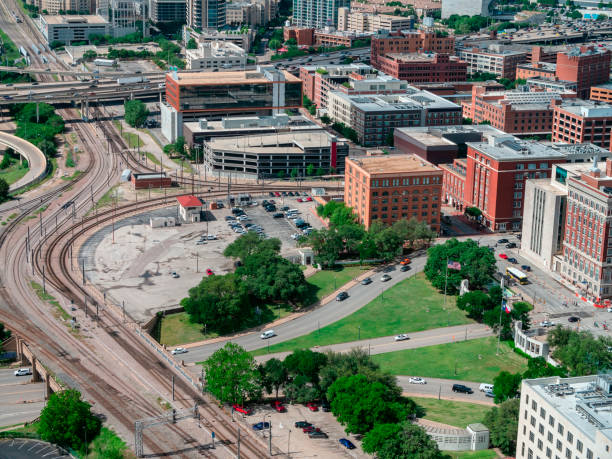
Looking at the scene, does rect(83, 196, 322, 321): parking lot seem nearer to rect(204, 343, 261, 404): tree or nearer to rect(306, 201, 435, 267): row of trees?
rect(306, 201, 435, 267): row of trees

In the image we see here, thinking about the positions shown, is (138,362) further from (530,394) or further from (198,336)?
(530,394)

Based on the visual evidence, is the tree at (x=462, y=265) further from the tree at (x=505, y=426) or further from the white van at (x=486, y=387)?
the tree at (x=505, y=426)

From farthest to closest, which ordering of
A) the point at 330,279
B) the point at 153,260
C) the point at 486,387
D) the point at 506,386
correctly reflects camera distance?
the point at 153,260
the point at 330,279
the point at 486,387
the point at 506,386

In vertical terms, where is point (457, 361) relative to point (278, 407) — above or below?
above

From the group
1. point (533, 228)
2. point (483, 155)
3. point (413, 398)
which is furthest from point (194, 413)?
point (483, 155)

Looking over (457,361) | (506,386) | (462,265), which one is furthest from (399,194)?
(506,386)

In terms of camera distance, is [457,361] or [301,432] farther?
[457,361]

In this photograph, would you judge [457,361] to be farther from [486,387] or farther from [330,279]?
[330,279]

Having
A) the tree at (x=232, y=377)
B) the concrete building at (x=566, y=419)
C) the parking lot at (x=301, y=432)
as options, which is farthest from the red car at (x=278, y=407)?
the concrete building at (x=566, y=419)
